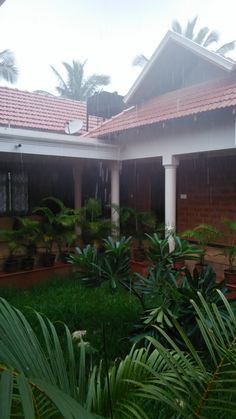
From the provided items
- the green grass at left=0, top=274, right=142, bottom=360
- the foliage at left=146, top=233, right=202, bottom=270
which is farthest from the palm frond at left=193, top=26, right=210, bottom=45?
the foliage at left=146, top=233, right=202, bottom=270

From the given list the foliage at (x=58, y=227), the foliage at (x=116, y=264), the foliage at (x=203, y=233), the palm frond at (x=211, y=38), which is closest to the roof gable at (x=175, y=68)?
the foliage at (x=203, y=233)

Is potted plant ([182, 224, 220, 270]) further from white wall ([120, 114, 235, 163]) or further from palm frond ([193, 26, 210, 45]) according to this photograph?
palm frond ([193, 26, 210, 45])

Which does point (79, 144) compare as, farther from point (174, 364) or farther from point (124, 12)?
point (174, 364)

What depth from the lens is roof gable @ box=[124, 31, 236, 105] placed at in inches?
323

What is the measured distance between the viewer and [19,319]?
1.47m

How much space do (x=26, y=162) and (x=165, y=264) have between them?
749cm

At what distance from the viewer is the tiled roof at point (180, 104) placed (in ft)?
20.5

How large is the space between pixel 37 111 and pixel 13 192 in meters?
2.45

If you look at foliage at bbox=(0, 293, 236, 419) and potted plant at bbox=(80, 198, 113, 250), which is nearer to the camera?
foliage at bbox=(0, 293, 236, 419)

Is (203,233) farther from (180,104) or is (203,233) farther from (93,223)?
(180,104)

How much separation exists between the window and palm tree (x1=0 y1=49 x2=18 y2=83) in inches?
609

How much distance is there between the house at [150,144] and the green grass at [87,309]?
104 inches

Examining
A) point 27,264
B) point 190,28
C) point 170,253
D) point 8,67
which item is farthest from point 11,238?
point 190,28

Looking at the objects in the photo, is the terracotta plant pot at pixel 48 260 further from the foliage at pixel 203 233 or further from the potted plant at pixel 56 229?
the foliage at pixel 203 233
